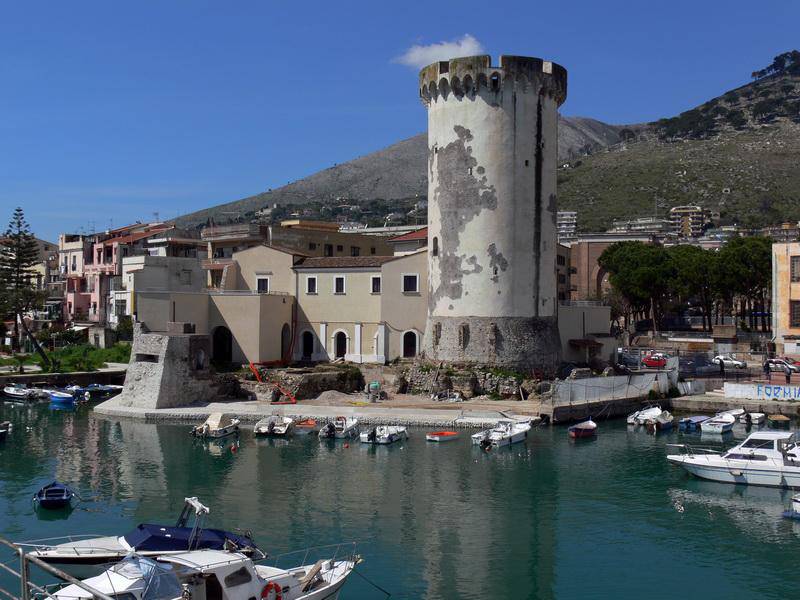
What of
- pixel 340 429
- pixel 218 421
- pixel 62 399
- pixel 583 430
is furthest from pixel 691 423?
pixel 62 399

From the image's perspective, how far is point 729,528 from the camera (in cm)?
2211

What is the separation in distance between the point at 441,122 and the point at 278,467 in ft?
64.8

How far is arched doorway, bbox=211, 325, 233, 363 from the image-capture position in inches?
1786

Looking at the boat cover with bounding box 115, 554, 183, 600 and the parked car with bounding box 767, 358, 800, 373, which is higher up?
the parked car with bounding box 767, 358, 800, 373

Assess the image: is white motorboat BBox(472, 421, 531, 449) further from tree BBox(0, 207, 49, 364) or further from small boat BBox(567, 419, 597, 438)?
tree BBox(0, 207, 49, 364)

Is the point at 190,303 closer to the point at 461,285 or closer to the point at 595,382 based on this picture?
the point at 461,285

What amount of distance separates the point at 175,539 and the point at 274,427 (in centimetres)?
1592

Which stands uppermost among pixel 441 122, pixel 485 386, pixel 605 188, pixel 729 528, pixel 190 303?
pixel 605 188

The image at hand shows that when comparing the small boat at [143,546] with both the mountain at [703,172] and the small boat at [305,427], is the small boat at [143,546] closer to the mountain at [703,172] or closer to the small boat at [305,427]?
the small boat at [305,427]

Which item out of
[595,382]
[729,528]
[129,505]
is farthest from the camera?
[595,382]

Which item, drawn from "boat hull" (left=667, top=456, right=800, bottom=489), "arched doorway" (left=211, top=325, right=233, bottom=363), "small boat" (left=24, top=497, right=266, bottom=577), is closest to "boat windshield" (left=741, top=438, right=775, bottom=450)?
"boat hull" (left=667, top=456, right=800, bottom=489)

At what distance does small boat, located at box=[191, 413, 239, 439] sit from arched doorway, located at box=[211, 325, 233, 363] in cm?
1109

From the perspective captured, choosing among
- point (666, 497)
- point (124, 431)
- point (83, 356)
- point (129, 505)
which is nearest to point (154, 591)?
point (129, 505)

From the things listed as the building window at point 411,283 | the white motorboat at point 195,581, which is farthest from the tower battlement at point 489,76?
the white motorboat at point 195,581
